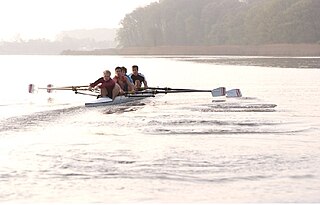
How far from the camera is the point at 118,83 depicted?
2447cm

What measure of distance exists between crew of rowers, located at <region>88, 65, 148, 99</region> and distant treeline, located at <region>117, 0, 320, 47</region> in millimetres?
98954

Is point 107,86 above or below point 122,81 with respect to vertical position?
below

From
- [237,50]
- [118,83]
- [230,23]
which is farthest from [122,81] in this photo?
[230,23]

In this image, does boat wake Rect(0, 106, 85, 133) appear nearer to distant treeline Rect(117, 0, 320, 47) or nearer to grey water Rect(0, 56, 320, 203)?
grey water Rect(0, 56, 320, 203)

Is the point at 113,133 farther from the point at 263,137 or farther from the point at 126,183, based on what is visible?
the point at 126,183

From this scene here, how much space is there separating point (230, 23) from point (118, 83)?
5408 inches

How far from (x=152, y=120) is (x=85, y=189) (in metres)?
9.10

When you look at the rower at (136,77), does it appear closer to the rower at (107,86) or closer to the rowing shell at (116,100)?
the rowing shell at (116,100)

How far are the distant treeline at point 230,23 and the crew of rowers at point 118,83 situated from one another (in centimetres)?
9895

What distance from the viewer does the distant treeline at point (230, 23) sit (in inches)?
4899

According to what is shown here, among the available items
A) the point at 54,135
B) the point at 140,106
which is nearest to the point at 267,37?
the point at 140,106

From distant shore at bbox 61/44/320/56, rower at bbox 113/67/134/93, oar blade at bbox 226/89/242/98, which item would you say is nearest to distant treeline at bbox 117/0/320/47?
distant shore at bbox 61/44/320/56

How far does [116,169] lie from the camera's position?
37.6ft

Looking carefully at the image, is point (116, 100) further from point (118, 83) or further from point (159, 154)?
point (159, 154)
